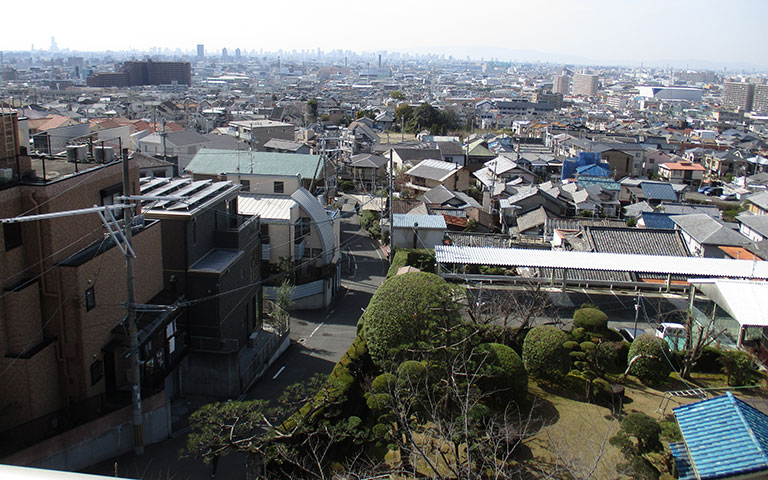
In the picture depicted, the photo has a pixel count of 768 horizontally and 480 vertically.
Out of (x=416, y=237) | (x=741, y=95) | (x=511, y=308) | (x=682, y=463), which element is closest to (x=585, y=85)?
(x=741, y=95)

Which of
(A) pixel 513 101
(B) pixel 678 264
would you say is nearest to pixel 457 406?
(B) pixel 678 264

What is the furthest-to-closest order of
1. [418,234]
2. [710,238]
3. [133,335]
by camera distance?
[710,238]
[418,234]
[133,335]

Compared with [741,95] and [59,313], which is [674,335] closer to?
[59,313]

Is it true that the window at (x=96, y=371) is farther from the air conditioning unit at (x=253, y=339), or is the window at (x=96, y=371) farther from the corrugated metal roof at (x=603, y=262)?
the corrugated metal roof at (x=603, y=262)

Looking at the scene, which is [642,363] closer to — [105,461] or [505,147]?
[105,461]

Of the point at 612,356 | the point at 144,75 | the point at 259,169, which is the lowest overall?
the point at 612,356

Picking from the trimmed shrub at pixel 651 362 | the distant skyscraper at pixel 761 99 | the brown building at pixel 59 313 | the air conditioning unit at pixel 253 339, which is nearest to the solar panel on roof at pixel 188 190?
the brown building at pixel 59 313

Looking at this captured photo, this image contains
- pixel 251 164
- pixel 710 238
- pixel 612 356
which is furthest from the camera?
pixel 251 164
